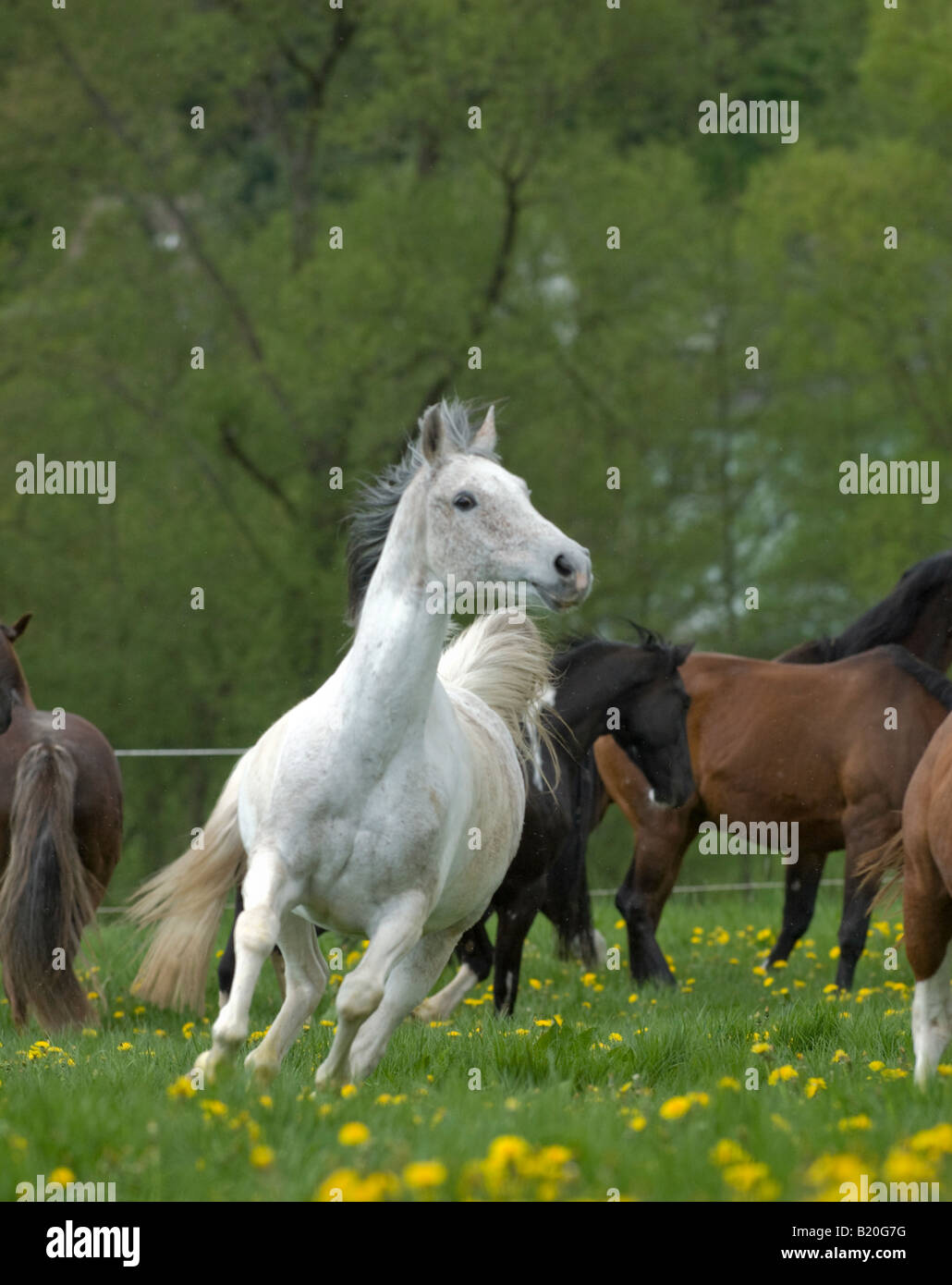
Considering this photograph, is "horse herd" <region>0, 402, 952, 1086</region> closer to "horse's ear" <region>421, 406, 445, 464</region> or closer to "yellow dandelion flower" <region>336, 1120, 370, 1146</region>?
"horse's ear" <region>421, 406, 445, 464</region>

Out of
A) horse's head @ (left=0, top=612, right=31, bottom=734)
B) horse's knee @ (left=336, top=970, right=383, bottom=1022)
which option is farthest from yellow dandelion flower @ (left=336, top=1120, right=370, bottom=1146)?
horse's head @ (left=0, top=612, right=31, bottom=734)

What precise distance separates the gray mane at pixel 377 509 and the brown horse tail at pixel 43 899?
2505 millimetres

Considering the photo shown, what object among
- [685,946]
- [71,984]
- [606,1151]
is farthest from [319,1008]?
[606,1151]

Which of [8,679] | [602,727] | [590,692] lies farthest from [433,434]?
[602,727]

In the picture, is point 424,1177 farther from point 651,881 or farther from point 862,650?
point 862,650

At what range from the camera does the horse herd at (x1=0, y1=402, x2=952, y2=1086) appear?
495cm

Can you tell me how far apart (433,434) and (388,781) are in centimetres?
111

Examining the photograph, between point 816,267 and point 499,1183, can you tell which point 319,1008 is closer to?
point 499,1183

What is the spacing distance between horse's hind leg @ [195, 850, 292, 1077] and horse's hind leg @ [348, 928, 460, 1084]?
23.3 inches

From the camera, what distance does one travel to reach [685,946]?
11148 mm

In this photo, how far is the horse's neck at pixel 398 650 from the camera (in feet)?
16.4
